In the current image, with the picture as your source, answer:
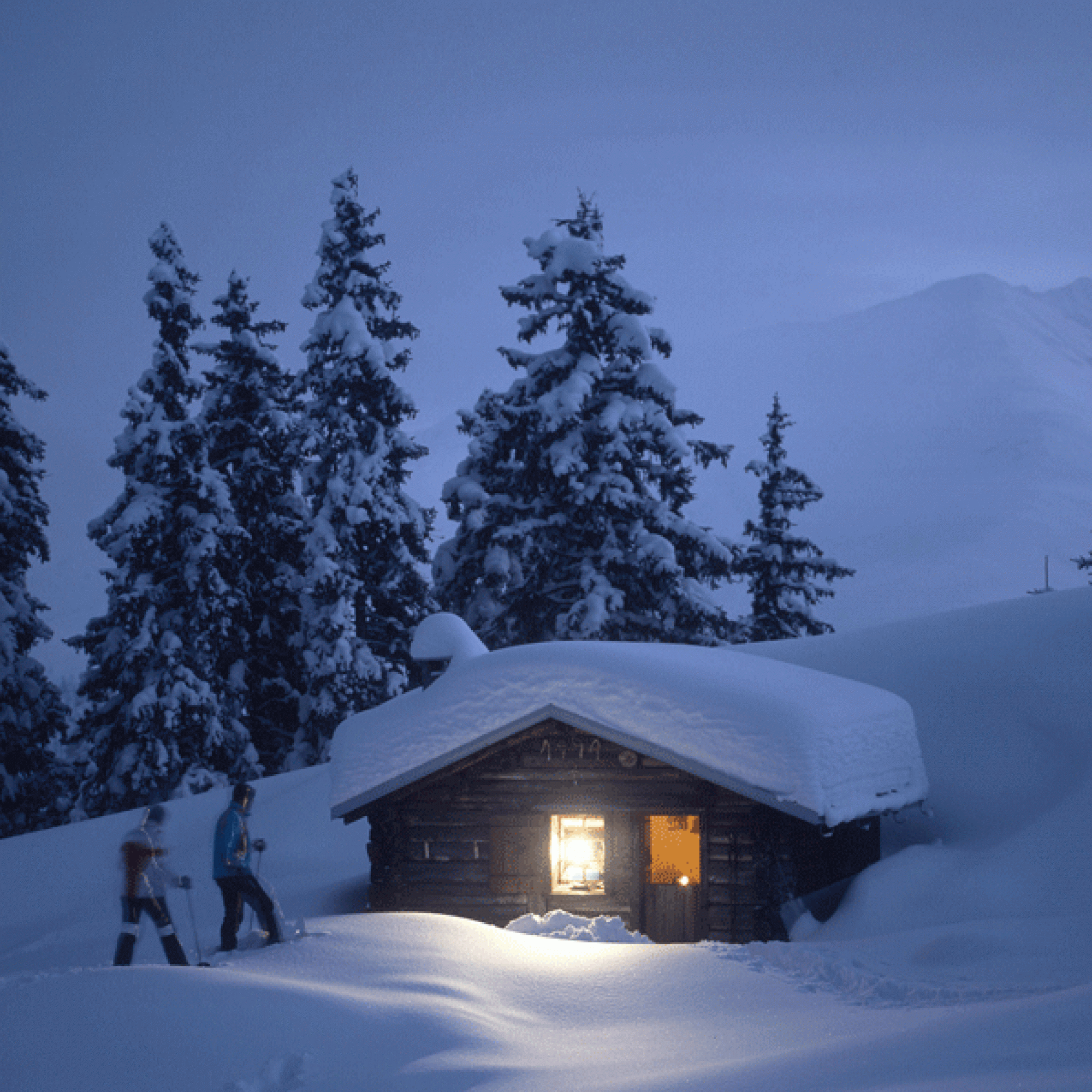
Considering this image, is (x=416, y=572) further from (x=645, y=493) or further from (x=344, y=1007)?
A: (x=344, y=1007)

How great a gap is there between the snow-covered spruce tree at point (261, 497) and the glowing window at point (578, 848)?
11.8 meters

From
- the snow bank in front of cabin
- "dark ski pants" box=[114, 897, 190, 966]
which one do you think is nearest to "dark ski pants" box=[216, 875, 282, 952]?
"dark ski pants" box=[114, 897, 190, 966]

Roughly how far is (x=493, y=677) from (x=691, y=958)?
212 inches

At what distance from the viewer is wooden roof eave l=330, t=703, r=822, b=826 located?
45.2 ft

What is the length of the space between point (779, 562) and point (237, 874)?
82.7 ft

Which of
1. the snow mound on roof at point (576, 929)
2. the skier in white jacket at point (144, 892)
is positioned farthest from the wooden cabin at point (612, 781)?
the skier in white jacket at point (144, 892)

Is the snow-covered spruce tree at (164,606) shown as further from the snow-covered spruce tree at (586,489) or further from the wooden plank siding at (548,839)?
the wooden plank siding at (548,839)

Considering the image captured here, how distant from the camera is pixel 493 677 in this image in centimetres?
1576

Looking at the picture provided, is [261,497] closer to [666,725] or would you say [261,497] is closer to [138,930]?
[666,725]

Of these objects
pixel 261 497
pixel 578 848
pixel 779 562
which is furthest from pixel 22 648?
pixel 779 562

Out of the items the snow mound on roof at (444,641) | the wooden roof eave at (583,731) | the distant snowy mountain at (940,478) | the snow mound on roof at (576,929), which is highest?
the distant snowy mountain at (940,478)

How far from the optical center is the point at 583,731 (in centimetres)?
1523

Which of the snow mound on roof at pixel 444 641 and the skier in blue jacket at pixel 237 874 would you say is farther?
the snow mound on roof at pixel 444 641

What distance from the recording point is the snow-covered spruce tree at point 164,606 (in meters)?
24.3
